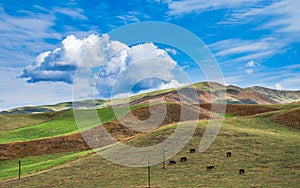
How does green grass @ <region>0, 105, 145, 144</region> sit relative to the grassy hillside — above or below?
above

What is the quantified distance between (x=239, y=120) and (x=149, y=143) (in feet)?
93.3

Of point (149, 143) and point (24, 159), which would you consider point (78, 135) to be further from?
point (149, 143)

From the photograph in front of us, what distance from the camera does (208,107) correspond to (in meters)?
118

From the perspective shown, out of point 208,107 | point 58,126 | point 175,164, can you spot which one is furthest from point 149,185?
point 208,107

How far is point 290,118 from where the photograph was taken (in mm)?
78188

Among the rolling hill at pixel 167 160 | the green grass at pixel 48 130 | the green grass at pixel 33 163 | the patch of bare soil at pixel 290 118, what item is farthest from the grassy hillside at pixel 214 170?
the green grass at pixel 48 130

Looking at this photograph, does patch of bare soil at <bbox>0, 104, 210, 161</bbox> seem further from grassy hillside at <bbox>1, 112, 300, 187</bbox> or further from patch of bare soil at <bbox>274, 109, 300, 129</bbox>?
patch of bare soil at <bbox>274, 109, 300, 129</bbox>

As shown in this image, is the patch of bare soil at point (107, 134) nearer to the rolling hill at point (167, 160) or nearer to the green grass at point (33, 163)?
the rolling hill at point (167, 160)

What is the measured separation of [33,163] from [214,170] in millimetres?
39255

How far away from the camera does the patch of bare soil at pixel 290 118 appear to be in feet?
246

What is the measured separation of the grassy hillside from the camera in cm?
3809

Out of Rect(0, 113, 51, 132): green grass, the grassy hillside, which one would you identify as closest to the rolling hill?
the grassy hillside

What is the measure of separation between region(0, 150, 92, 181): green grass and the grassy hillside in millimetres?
6909

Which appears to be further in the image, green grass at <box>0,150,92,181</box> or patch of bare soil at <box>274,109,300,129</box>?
patch of bare soil at <box>274,109,300,129</box>
